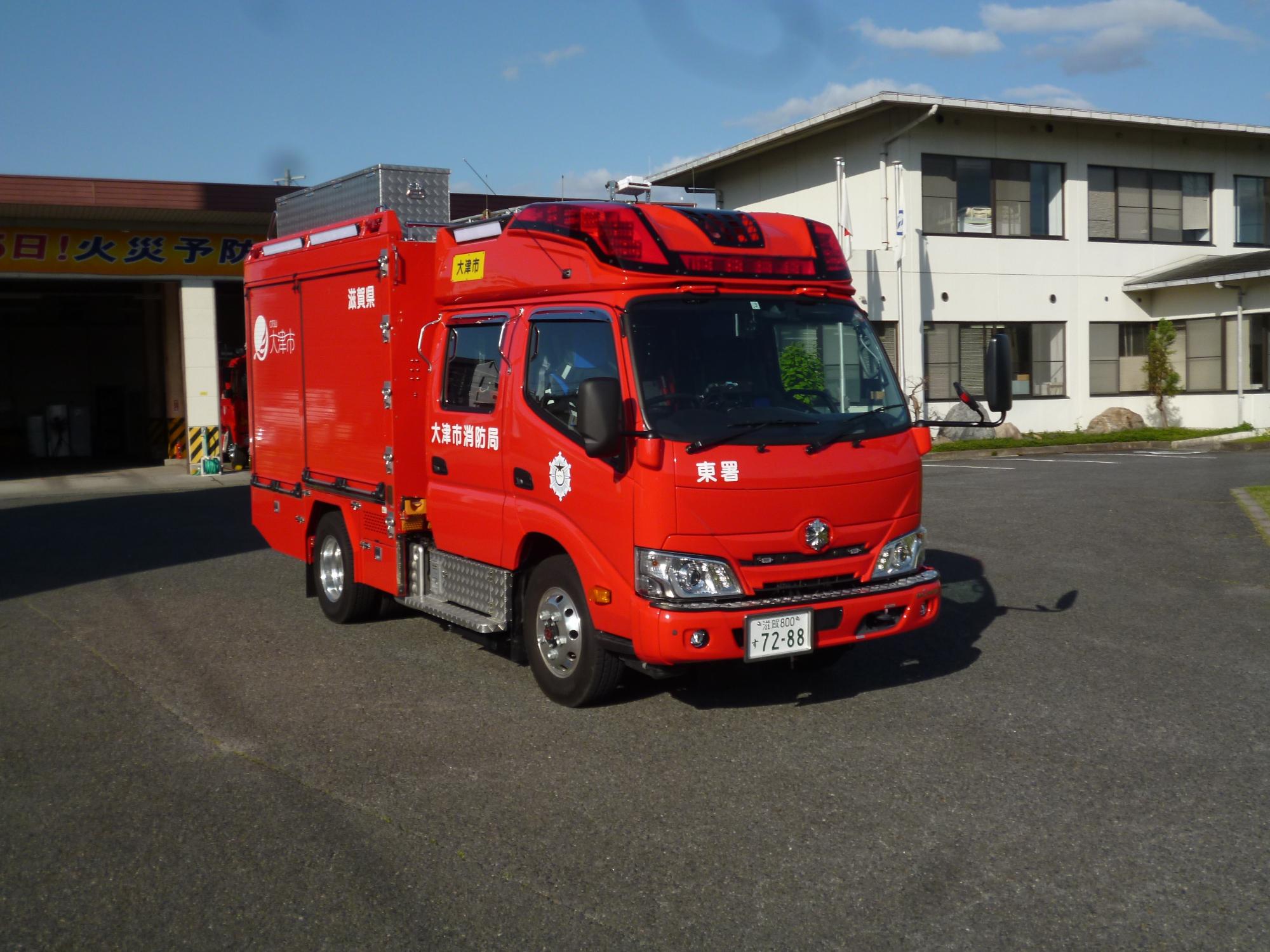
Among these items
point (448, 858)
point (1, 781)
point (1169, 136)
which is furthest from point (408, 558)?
point (1169, 136)

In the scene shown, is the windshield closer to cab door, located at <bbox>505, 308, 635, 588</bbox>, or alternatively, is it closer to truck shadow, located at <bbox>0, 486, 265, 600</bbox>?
cab door, located at <bbox>505, 308, 635, 588</bbox>

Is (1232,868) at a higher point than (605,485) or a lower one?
lower

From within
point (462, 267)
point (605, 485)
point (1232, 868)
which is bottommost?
point (1232, 868)

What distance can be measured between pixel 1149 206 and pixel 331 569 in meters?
24.3

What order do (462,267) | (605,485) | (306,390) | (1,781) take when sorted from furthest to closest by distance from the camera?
(306,390) → (462,267) → (605,485) → (1,781)

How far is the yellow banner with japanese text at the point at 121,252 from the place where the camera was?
22266 millimetres

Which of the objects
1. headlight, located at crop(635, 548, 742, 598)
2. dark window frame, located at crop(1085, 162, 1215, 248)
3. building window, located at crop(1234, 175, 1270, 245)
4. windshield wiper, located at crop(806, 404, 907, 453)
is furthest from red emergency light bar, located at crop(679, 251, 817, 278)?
building window, located at crop(1234, 175, 1270, 245)

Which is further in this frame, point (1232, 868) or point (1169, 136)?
point (1169, 136)

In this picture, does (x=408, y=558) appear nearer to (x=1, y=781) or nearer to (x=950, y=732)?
(x=1, y=781)

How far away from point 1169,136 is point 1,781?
2821 centimetres

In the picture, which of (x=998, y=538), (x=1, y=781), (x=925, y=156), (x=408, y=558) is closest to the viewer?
(x=1, y=781)

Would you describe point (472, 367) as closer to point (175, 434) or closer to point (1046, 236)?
point (1046, 236)

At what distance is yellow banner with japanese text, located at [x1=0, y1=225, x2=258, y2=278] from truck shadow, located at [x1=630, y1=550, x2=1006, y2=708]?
18.5 metres

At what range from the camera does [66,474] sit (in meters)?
25.5
